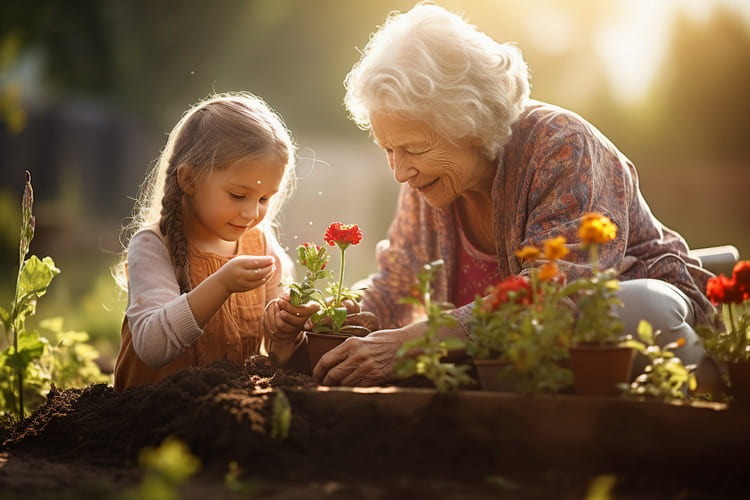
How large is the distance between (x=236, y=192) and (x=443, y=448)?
1.35 m

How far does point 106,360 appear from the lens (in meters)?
5.06

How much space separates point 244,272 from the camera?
268cm

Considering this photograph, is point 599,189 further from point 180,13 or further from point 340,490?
point 180,13

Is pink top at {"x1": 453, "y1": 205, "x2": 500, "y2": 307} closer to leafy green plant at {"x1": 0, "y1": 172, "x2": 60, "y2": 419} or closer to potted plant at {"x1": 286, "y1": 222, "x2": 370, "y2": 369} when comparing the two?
potted plant at {"x1": 286, "y1": 222, "x2": 370, "y2": 369}

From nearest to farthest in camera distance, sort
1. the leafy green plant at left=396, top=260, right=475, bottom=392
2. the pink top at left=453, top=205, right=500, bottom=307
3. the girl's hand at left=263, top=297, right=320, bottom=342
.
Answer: the leafy green plant at left=396, top=260, right=475, bottom=392
the girl's hand at left=263, top=297, right=320, bottom=342
the pink top at left=453, top=205, right=500, bottom=307

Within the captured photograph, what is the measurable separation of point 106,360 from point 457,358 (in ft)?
9.85

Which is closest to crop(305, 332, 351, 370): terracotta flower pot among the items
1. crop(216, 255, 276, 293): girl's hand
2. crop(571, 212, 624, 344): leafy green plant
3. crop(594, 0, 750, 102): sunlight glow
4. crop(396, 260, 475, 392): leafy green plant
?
crop(216, 255, 276, 293): girl's hand

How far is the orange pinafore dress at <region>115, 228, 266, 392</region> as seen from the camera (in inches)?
121

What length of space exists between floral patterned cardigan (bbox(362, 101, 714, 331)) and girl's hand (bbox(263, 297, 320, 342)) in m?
0.55

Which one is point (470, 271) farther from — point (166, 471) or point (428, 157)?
point (166, 471)

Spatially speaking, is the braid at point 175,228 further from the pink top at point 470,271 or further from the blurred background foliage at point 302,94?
the pink top at point 470,271

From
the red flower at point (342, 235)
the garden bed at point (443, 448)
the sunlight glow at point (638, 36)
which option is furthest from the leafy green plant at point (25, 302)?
the sunlight glow at point (638, 36)

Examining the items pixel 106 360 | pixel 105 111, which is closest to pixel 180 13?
pixel 105 111

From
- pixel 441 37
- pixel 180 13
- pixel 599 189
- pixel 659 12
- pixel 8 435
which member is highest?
pixel 180 13
